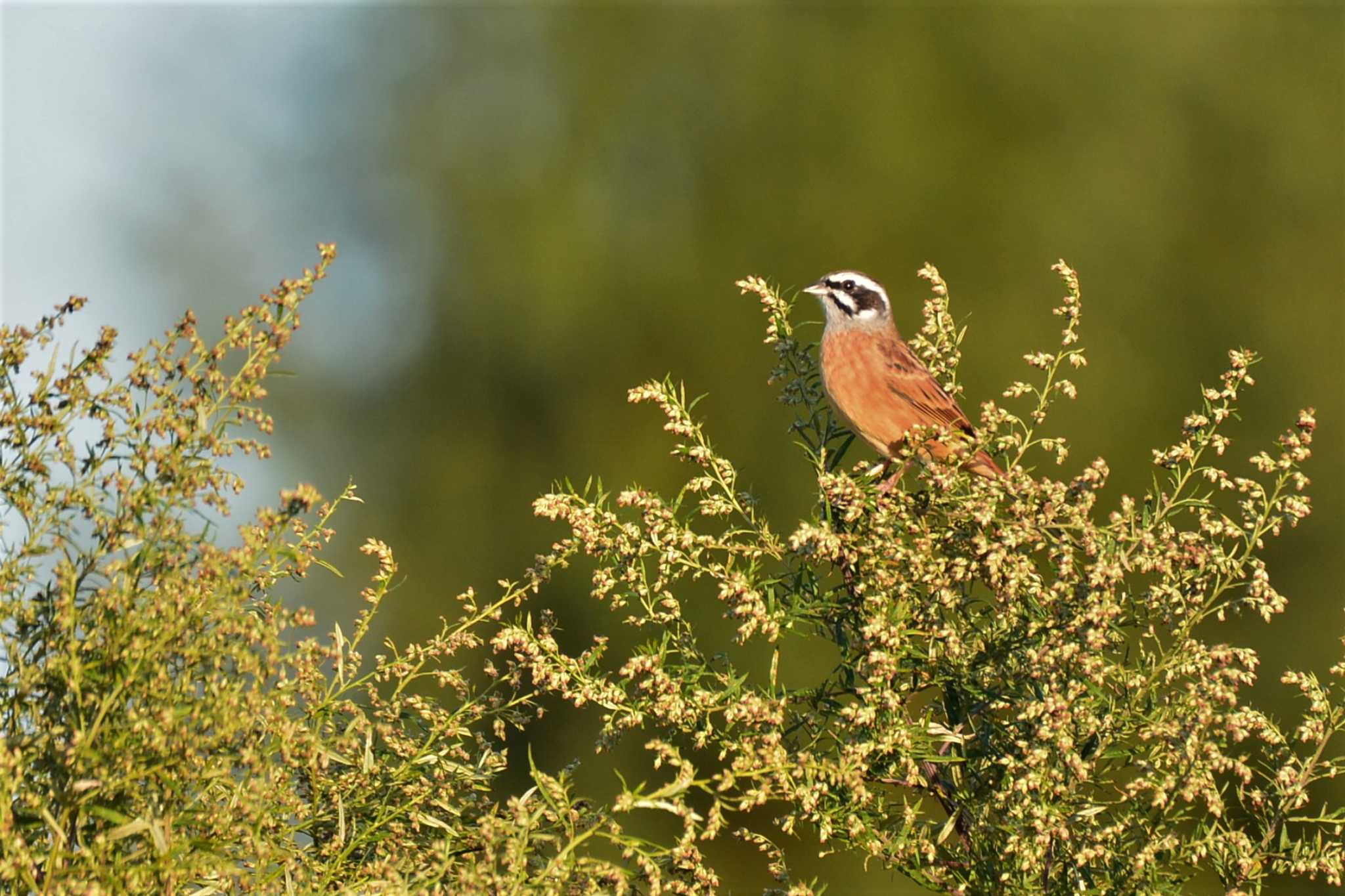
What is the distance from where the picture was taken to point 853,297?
262 inches

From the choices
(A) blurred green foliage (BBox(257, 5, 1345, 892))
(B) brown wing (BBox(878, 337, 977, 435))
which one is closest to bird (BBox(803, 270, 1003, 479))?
(B) brown wing (BBox(878, 337, 977, 435))

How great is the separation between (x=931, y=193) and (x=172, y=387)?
13.4 m

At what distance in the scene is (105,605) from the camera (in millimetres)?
2393

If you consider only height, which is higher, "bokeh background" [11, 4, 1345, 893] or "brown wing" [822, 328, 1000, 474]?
"bokeh background" [11, 4, 1345, 893]

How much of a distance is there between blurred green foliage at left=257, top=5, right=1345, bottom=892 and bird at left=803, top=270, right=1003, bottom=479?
6.32 metres

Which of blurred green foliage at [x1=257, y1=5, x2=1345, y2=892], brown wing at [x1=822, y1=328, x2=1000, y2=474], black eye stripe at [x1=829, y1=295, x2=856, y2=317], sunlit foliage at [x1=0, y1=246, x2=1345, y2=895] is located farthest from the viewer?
blurred green foliage at [x1=257, y1=5, x2=1345, y2=892]

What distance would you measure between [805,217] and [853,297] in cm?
858

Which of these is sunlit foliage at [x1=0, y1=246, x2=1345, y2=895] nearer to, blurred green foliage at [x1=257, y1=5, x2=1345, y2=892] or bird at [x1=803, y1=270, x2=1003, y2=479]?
bird at [x1=803, y1=270, x2=1003, y2=479]

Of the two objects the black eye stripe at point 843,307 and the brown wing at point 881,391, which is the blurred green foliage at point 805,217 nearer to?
the black eye stripe at point 843,307

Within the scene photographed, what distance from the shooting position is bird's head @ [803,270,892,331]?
21.7 feet

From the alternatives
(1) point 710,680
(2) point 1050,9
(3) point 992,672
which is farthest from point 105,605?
(2) point 1050,9

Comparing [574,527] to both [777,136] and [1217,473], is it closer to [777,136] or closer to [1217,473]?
[1217,473]

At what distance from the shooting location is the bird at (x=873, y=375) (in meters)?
5.61

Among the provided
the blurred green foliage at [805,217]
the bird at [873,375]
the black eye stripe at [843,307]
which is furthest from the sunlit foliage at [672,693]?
the blurred green foliage at [805,217]
